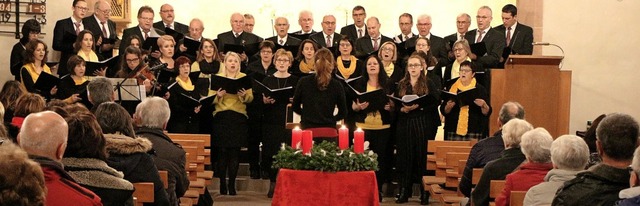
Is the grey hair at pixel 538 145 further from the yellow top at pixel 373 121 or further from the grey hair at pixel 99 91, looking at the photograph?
the yellow top at pixel 373 121

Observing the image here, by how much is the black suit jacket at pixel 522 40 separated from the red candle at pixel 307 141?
4107mm

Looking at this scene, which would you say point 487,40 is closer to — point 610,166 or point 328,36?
point 328,36

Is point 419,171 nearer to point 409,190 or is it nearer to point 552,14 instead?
point 409,190

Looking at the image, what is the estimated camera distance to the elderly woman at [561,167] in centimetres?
514

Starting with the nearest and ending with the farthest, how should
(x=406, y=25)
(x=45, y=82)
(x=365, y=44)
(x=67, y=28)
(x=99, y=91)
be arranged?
(x=99, y=91) < (x=45, y=82) < (x=67, y=28) < (x=365, y=44) < (x=406, y=25)

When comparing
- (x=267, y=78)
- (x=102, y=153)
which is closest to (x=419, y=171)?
(x=267, y=78)

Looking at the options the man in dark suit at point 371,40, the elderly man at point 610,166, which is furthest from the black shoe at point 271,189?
the elderly man at point 610,166

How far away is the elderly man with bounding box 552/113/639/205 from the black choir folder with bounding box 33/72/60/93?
21.5ft

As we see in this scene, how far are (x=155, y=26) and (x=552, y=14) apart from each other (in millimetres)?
4397

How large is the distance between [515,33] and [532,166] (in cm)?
595

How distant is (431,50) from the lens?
38.0 ft

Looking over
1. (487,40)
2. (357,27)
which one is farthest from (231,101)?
(487,40)

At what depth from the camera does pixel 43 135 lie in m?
3.91

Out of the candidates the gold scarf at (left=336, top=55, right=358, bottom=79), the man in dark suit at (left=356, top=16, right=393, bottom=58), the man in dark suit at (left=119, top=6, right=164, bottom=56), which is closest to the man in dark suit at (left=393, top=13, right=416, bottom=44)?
the man in dark suit at (left=356, top=16, right=393, bottom=58)
